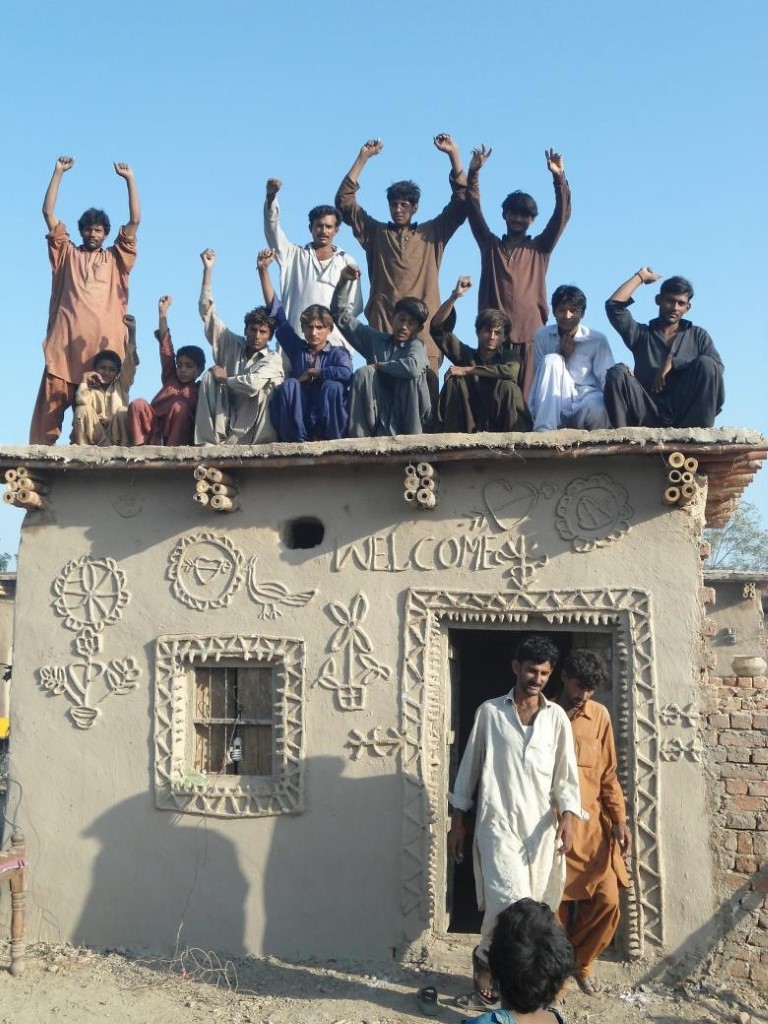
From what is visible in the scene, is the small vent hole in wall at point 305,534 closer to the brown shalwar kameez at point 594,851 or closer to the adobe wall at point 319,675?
the adobe wall at point 319,675

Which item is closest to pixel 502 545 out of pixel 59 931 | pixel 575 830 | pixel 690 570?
pixel 690 570

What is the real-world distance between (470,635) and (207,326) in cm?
297

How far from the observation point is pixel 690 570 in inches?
226

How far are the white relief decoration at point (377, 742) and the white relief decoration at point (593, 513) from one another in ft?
4.90

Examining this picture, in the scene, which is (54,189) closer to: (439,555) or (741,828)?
(439,555)

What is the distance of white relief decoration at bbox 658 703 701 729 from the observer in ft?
18.5

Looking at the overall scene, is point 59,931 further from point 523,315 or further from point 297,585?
point 523,315

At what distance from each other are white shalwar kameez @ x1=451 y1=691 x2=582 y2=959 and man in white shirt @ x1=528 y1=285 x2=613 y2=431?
74.6 inches

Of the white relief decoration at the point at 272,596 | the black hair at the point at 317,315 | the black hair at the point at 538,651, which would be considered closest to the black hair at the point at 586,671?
the black hair at the point at 538,651

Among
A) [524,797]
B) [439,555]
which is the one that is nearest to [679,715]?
[524,797]

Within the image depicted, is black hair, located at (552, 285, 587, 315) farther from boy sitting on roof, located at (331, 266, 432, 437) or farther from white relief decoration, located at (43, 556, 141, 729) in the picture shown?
white relief decoration, located at (43, 556, 141, 729)

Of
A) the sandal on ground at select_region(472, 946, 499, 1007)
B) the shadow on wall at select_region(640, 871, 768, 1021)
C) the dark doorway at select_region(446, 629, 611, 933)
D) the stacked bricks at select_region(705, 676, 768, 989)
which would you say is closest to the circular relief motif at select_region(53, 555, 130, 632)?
the dark doorway at select_region(446, 629, 611, 933)

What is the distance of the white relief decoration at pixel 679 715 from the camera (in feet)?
18.5

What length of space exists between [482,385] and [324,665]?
1.96 metres
